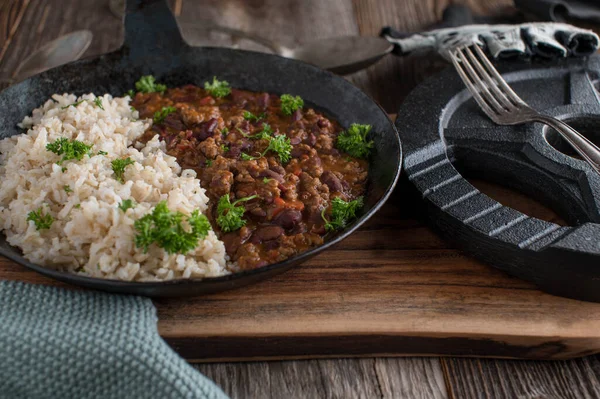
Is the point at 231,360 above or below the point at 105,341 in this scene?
below

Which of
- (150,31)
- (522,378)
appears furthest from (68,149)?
(522,378)

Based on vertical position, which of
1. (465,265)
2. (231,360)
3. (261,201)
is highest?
(261,201)

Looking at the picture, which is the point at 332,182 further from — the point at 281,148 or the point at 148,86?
the point at 148,86

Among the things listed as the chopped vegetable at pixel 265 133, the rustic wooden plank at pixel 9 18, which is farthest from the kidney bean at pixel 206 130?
the rustic wooden plank at pixel 9 18

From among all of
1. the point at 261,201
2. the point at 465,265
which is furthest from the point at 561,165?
the point at 261,201

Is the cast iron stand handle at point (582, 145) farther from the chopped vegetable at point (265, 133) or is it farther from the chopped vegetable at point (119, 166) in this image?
the chopped vegetable at point (119, 166)

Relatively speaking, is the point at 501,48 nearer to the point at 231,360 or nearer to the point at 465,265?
the point at 465,265
